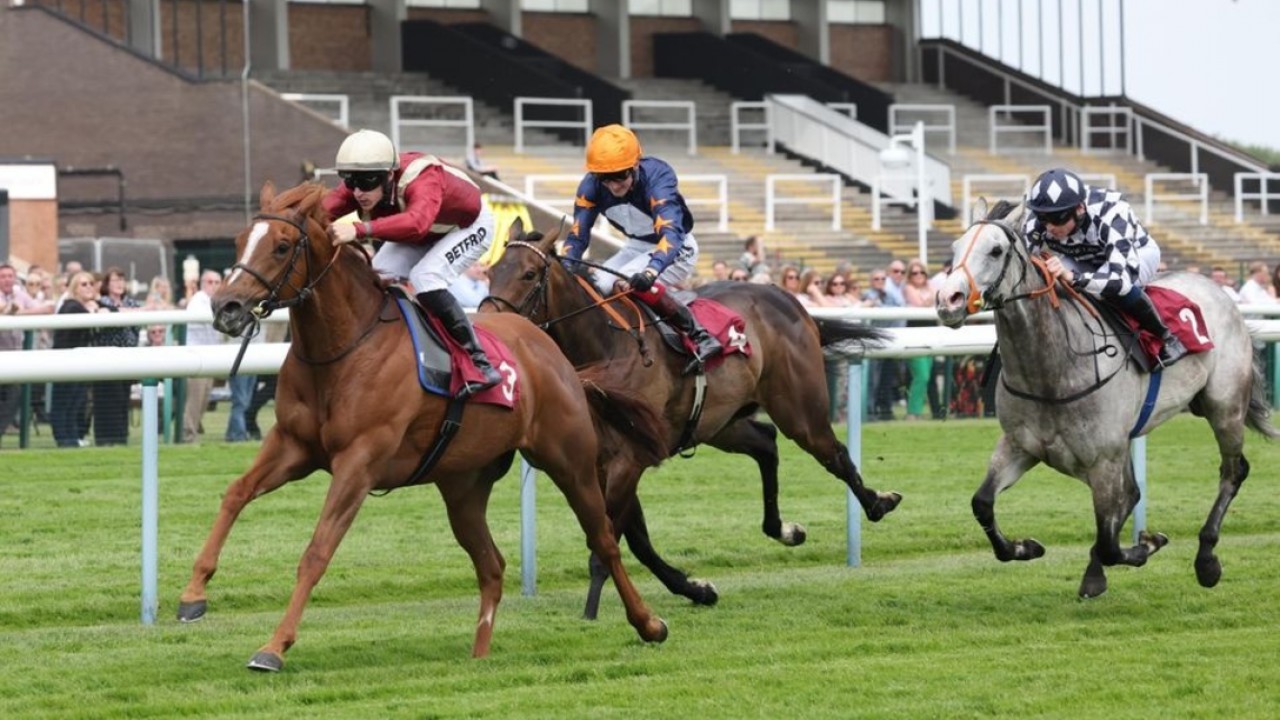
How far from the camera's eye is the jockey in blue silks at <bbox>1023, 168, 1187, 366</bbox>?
9047mm

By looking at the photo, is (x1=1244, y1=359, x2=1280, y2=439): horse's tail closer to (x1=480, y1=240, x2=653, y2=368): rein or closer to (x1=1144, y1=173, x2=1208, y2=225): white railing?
(x1=480, y1=240, x2=653, y2=368): rein

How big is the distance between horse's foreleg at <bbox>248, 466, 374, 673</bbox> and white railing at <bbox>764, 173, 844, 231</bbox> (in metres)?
19.4

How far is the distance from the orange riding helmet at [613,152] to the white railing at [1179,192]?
21.7 metres

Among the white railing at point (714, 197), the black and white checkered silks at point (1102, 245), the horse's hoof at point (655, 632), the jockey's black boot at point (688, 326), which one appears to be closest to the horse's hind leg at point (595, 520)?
the horse's hoof at point (655, 632)

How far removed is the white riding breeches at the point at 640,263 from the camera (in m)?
9.56

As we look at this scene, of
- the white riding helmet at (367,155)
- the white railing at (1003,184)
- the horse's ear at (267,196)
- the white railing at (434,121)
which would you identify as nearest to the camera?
the horse's ear at (267,196)

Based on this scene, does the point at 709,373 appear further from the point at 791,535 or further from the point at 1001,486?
the point at 1001,486

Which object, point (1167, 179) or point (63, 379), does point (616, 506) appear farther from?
point (1167, 179)

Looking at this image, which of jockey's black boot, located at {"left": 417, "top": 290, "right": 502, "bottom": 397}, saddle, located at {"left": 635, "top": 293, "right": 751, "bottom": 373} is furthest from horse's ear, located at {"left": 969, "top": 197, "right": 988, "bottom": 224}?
jockey's black boot, located at {"left": 417, "top": 290, "right": 502, "bottom": 397}

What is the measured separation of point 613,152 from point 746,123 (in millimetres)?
23693

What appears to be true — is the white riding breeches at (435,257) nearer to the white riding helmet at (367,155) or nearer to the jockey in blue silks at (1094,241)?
the white riding helmet at (367,155)

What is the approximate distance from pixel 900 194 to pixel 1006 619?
21.9 metres

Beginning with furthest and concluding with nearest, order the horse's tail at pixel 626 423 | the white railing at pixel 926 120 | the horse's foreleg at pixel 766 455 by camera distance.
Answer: the white railing at pixel 926 120
the horse's foreleg at pixel 766 455
the horse's tail at pixel 626 423

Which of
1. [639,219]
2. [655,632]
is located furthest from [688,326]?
[655,632]
